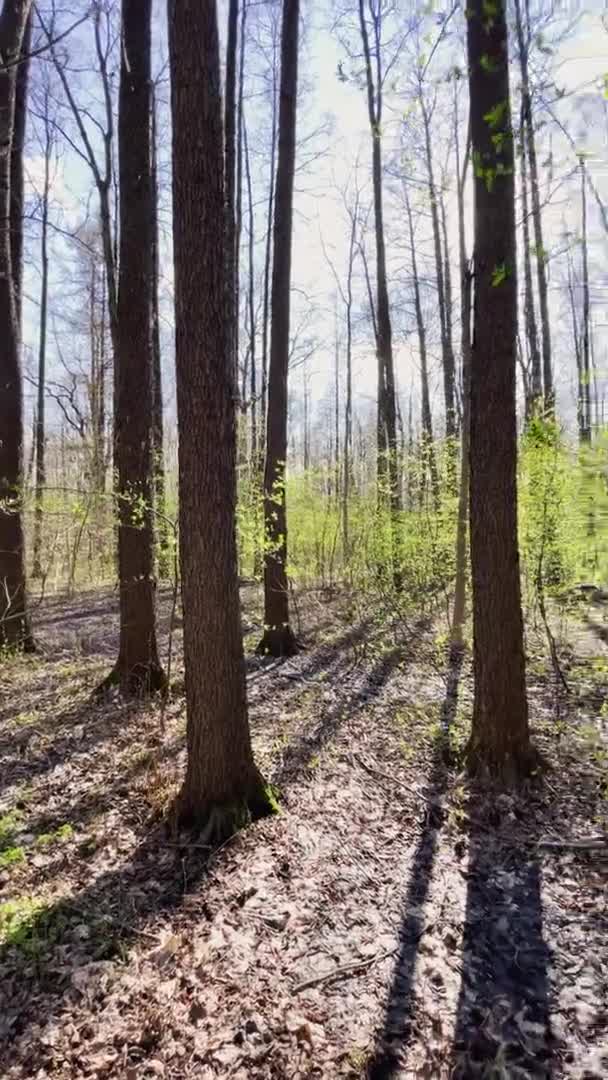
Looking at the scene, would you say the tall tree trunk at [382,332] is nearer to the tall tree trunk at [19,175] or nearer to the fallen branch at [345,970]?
the tall tree trunk at [19,175]

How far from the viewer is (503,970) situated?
2.48 m

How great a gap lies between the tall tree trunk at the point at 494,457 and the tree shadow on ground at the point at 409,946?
0.53m

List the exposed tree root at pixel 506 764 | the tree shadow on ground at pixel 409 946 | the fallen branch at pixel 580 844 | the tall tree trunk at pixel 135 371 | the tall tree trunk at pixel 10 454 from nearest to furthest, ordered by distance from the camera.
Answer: the tree shadow on ground at pixel 409 946 → the fallen branch at pixel 580 844 → the exposed tree root at pixel 506 764 → the tall tree trunk at pixel 135 371 → the tall tree trunk at pixel 10 454

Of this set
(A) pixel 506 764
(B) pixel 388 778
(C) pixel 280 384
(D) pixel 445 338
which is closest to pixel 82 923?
(B) pixel 388 778

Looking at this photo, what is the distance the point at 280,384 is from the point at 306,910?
5.66 metres

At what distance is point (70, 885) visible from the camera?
281cm

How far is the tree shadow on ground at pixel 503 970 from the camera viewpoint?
208 cm

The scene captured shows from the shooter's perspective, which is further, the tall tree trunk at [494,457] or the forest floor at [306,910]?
the tall tree trunk at [494,457]

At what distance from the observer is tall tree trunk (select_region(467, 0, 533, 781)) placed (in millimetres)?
3859

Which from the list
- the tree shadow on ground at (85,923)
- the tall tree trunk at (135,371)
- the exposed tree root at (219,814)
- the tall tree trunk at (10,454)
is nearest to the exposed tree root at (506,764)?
the exposed tree root at (219,814)

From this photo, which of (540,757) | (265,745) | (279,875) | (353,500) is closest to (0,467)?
(265,745)

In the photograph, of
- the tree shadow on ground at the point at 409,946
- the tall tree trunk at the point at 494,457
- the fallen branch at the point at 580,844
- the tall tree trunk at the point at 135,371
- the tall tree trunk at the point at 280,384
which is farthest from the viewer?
the tall tree trunk at the point at 280,384

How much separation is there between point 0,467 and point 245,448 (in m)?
6.60

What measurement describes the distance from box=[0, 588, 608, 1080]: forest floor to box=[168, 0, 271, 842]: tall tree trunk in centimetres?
35
